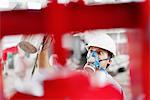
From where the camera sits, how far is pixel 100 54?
20.9 inches

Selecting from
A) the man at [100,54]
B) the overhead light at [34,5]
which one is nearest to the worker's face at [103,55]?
the man at [100,54]

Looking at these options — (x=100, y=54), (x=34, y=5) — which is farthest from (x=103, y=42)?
(x=34, y=5)

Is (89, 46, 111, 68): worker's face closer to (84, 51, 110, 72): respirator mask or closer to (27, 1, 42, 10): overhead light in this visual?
(84, 51, 110, 72): respirator mask

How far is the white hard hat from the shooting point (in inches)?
20.1

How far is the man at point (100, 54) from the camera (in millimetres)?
519

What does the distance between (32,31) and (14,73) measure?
3.3 inches

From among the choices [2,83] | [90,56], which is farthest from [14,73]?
[90,56]

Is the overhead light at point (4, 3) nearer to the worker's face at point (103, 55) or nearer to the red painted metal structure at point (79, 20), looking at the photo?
the red painted metal structure at point (79, 20)

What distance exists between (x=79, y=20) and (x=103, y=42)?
7cm

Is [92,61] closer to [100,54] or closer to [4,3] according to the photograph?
[100,54]

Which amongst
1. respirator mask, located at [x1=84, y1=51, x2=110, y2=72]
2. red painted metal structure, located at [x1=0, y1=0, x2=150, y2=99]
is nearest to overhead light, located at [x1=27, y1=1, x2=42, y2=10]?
red painted metal structure, located at [x1=0, y1=0, x2=150, y2=99]

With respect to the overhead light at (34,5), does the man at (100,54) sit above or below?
below

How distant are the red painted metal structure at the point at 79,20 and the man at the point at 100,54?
0.03 m

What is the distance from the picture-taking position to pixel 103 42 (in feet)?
1.71
